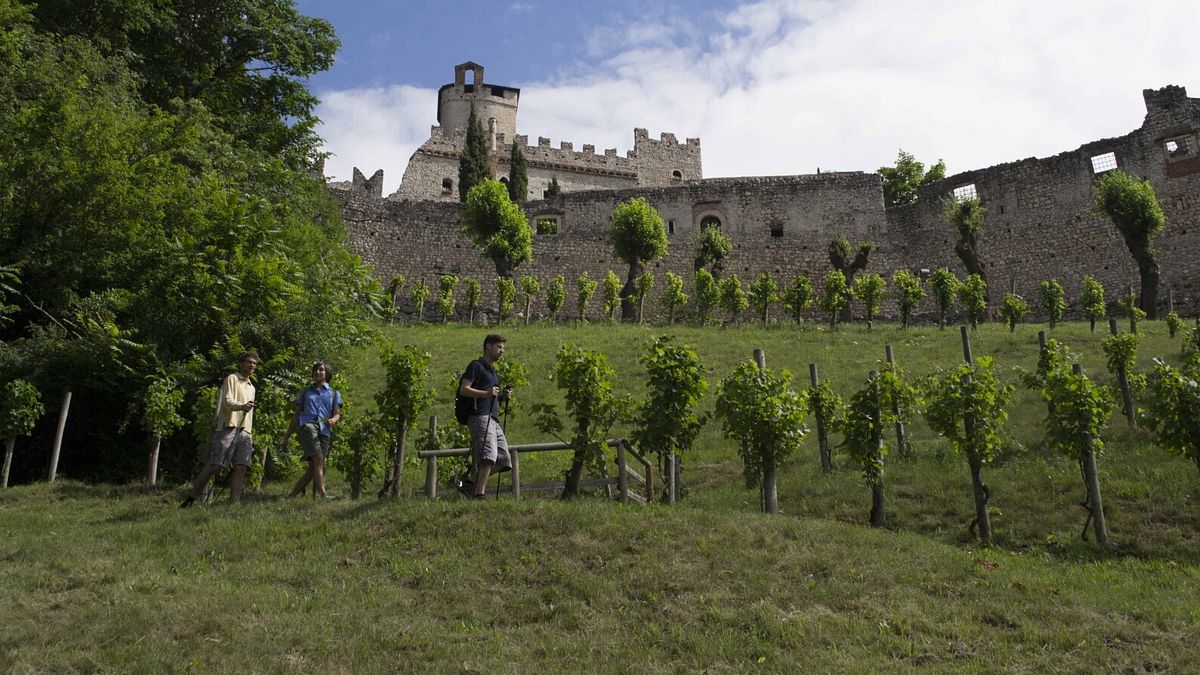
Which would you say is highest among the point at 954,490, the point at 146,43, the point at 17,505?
the point at 146,43

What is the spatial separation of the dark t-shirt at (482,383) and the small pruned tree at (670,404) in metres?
1.69

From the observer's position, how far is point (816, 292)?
3338 centimetres

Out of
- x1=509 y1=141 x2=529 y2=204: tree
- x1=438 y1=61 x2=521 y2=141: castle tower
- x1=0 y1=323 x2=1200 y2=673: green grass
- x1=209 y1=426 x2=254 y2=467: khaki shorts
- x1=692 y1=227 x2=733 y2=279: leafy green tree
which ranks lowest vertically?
x1=0 y1=323 x2=1200 y2=673: green grass

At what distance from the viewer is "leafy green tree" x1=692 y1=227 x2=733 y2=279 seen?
3262 centimetres

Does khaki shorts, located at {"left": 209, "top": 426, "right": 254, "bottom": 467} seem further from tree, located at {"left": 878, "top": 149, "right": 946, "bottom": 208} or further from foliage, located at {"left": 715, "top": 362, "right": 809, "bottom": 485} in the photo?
tree, located at {"left": 878, "top": 149, "right": 946, "bottom": 208}

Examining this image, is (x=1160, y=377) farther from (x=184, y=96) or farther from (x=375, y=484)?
(x=184, y=96)

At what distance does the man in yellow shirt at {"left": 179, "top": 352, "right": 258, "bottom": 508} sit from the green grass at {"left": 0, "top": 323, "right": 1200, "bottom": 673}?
1.58 ft

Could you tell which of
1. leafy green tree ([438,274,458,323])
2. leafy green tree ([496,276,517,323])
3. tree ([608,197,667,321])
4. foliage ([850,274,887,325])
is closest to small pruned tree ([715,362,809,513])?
foliage ([850,274,887,325])

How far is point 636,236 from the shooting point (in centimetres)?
3112

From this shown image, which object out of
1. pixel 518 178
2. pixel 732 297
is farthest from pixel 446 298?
pixel 518 178

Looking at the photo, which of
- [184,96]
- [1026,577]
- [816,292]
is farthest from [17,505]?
[816,292]

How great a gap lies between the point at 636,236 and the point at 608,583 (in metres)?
25.2

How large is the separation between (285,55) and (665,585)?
16931 millimetres

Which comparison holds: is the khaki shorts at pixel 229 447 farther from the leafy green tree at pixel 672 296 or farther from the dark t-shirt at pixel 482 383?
the leafy green tree at pixel 672 296
